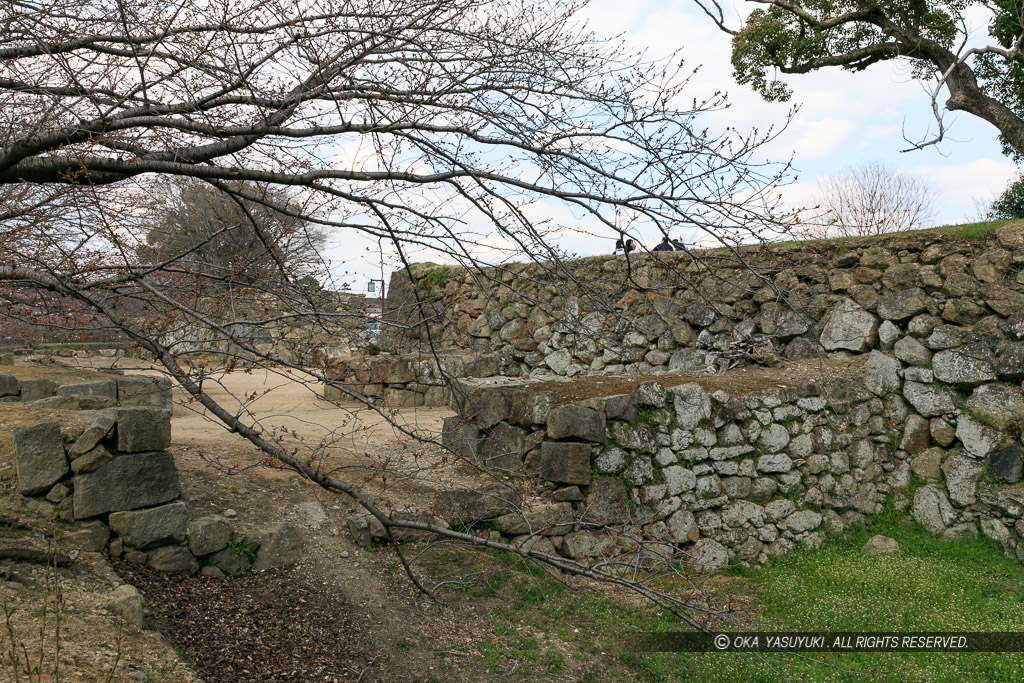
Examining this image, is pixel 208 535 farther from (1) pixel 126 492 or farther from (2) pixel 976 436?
(2) pixel 976 436

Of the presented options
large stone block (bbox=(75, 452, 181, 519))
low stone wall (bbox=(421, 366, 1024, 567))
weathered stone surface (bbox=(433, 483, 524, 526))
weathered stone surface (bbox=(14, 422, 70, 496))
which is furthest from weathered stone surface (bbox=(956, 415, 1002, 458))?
weathered stone surface (bbox=(14, 422, 70, 496))

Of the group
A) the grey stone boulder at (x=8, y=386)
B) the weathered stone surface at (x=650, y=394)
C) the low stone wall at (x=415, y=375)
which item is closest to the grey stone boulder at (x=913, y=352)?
the weathered stone surface at (x=650, y=394)

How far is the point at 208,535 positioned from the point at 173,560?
0.86 feet

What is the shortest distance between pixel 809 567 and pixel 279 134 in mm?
6038

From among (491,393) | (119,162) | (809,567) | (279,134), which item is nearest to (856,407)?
(809,567)

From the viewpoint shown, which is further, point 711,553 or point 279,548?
point 711,553

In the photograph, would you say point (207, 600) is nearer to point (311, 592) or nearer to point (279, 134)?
point (311, 592)

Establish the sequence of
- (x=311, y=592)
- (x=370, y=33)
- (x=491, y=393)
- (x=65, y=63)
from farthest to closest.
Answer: (x=491, y=393), (x=311, y=592), (x=370, y=33), (x=65, y=63)

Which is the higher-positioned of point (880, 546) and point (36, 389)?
point (36, 389)

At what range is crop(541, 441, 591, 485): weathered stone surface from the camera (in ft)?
20.8

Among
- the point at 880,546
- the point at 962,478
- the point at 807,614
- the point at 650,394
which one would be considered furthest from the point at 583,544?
the point at 962,478

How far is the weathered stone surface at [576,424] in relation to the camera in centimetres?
636

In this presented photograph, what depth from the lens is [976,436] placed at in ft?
22.9

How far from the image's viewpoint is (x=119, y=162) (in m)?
4.22
